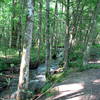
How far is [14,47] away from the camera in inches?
971

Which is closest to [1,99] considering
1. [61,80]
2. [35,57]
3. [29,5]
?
[61,80]

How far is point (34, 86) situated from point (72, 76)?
2311 millimetres

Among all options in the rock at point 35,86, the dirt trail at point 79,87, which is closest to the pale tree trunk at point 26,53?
the dirt trail at point 79,87

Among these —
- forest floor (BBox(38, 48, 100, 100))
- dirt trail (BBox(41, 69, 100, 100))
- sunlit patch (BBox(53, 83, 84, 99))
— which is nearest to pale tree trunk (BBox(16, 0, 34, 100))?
forest floor (BBox(38, 48, 100, 100))

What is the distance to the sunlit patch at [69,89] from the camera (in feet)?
28.4

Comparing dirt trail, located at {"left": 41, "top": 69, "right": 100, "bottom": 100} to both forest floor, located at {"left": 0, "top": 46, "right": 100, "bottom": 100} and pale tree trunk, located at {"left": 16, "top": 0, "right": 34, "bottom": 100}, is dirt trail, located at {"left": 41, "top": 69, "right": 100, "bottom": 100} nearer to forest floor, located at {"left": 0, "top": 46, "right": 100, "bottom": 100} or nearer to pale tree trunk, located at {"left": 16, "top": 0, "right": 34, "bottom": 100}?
forest floor, located at {"left": 0, "top": 46, "right": 100, "bottom": 100}

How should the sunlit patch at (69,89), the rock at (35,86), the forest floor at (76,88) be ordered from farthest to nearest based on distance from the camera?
1. the rock at (35,86)
2. the sunlit patch at (69,89)
3. the forest floor at (76,88)

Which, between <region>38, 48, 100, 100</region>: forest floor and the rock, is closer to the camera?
<region>38, 48, 100, 100</region>: forest floor

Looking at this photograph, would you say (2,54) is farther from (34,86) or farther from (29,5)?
(29,5)

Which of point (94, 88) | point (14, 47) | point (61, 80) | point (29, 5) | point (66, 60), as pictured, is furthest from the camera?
point (14, 47)

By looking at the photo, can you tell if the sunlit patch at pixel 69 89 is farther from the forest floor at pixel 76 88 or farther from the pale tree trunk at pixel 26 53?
the pale tree trunk at pixel 26 53

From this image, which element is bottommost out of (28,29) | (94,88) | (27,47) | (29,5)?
(94,88)

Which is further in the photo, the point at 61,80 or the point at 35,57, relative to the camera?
the point at 35,57

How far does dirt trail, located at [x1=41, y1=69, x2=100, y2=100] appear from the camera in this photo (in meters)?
8.23
